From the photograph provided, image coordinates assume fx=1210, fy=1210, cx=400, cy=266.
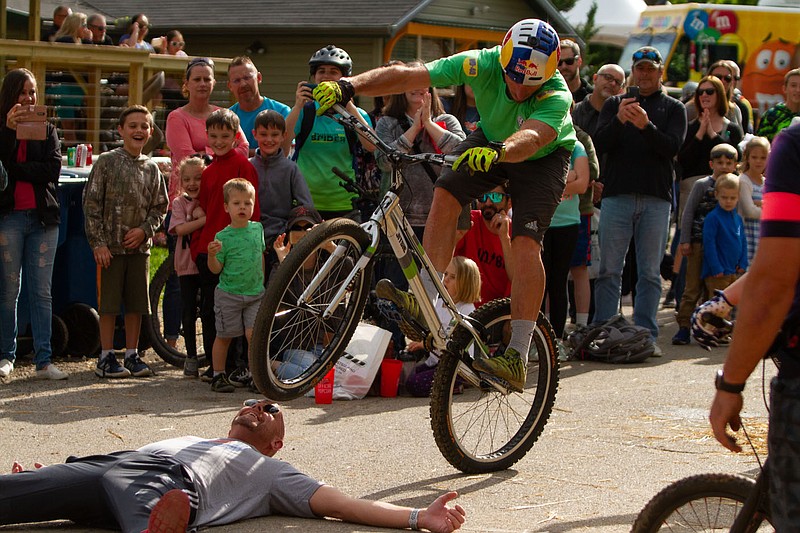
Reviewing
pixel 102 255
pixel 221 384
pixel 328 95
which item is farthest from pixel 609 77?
pixel 328 95

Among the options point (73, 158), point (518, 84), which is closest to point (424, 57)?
point (73, 158)

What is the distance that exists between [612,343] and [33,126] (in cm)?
490

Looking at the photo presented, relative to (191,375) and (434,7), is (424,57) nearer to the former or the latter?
(434,7)

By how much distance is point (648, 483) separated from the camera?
6.22m

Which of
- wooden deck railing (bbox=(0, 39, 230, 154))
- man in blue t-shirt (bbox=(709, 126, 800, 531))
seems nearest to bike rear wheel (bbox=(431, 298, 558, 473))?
man in blue t-shirt (bbox=(709, 126, 800, 531))

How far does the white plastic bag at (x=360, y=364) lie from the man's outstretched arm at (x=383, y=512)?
122 inches

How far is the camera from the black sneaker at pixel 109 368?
882 centimetres

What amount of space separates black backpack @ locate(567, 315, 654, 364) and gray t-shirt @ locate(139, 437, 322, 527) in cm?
523

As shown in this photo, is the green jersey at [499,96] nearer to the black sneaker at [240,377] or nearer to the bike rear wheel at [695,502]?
the bike rear wheel at [695,502]

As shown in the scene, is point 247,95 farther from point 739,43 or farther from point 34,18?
point 739,43

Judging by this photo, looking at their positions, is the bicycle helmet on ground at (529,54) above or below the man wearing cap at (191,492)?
above

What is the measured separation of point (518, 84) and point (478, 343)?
1373 mm

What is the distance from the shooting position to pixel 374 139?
5680mm

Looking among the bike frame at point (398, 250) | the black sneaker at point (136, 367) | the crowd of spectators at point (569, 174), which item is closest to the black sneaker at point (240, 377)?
the crowd of spectators at point (569, 174)
